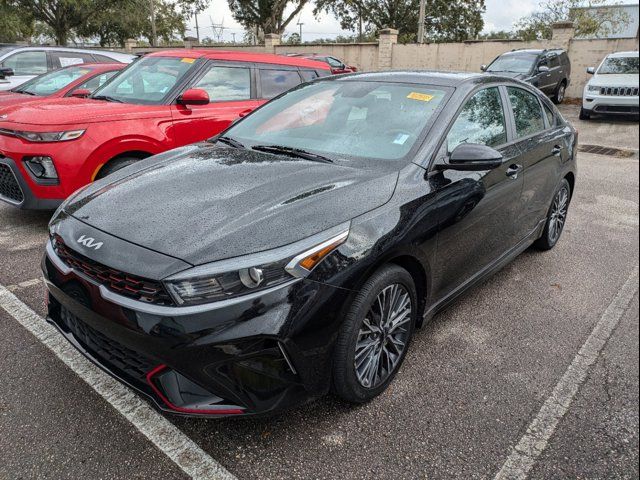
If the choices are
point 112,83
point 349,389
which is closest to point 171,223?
point 349,389

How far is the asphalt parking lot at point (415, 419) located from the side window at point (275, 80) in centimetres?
357

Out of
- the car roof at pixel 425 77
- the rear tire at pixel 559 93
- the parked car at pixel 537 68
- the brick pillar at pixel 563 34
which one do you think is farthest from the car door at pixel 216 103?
the brick pillar at pixel 563 34

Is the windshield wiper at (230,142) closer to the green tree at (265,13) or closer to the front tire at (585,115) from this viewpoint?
the front tire at (585,115)

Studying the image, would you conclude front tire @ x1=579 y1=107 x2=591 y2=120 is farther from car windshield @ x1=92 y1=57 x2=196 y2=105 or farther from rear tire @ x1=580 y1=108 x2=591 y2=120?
car windshield @ x1=92 y1=57 x2=196 y2=105

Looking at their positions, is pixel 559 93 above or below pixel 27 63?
below

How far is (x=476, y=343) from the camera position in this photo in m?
3.07

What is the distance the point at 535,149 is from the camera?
3688mm

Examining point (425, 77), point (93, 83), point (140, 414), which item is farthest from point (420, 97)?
point (93, 83)

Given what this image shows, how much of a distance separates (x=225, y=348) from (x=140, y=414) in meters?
0.82

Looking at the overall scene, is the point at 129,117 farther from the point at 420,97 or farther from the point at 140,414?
the point at 140,414

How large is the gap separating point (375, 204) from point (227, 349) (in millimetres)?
985

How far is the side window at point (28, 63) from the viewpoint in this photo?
9.41 metres

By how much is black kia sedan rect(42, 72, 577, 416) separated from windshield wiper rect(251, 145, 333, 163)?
0.5 inches

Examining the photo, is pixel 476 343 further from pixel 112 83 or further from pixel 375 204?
pixel 112 83
